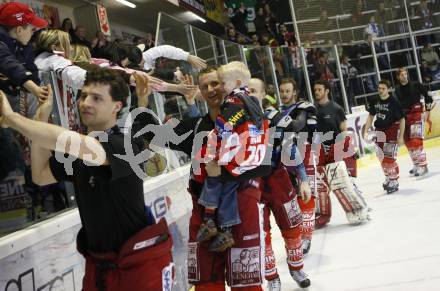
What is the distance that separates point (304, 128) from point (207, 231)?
8.49 ft

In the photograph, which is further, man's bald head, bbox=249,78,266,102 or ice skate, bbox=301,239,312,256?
ice skate, bbox=301,239,312,256

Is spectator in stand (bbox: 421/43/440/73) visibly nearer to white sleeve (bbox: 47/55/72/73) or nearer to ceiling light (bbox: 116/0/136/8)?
ceiling light (bbox: 116/0/136/8)

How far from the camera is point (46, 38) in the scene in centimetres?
351

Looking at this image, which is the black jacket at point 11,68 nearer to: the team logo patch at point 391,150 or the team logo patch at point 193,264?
the team logo patch at point 193,264

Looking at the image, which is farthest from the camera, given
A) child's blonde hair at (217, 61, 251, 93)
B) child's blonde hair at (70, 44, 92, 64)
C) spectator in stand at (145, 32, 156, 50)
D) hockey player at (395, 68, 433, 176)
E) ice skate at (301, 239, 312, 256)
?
hockey player at (395, 68, 433, 176)

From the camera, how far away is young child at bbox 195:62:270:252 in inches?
125

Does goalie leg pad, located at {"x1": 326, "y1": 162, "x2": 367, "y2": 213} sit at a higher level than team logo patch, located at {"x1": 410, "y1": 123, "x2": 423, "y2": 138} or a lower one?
lower

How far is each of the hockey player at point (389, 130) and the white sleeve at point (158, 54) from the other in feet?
16.0

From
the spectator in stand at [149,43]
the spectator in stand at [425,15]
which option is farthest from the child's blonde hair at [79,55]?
the spectator in stand at [425,15]

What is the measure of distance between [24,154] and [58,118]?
476 mm

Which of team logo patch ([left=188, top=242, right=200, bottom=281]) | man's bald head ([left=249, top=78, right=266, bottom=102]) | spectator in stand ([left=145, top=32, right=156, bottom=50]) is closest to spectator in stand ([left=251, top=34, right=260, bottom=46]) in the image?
spectator in stand ([left=145, top=32, right=156, bottom=50])

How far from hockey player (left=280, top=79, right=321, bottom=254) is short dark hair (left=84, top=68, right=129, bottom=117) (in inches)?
98.8

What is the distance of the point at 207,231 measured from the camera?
10.6ft

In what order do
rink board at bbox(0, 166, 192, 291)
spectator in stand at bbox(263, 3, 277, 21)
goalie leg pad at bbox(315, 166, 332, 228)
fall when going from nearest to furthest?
rink board at bbox(0, 166, 192, 291), goalie leg pad at bbox(315, 166, 332, 228), spectator in stand at bbox(263, 3, 277, 21)
